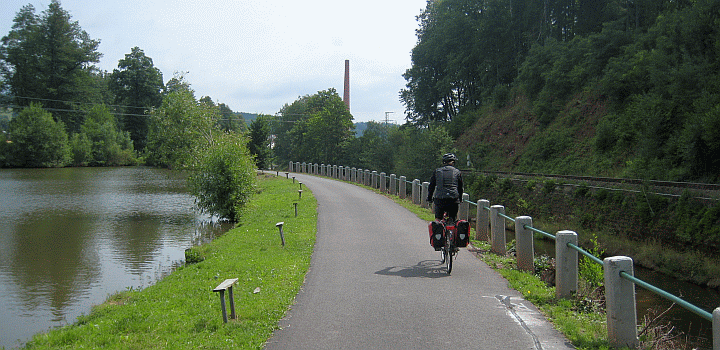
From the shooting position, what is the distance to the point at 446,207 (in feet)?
30.8

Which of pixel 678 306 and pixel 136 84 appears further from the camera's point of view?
pixel 136 84

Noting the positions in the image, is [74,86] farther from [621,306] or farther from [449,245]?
[621,306]

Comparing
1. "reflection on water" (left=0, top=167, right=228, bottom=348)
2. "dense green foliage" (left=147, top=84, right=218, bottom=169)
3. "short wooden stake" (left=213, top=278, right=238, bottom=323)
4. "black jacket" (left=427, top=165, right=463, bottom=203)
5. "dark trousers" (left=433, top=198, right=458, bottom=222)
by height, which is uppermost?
"dense green foliage" (left=147, top=84, right=218, bottom=169)

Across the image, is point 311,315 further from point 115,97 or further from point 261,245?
point 115,97

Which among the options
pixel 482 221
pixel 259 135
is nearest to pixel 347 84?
pixel 259 135

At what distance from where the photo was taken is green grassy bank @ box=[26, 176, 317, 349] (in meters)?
6.14

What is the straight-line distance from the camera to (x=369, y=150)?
170 ft

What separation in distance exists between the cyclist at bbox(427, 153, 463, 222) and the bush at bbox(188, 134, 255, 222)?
15.9 meters

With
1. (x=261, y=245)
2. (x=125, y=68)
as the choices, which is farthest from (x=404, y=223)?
(x=125, y=68)

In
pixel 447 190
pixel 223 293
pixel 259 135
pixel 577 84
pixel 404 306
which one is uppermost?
pixel 577 84

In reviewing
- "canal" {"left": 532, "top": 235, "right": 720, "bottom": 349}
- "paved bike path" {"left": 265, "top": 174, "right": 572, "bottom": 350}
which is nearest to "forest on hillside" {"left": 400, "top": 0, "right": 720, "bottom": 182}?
"canal" {"left": 532, "top": 235, "right": 720, "bottom": 349}

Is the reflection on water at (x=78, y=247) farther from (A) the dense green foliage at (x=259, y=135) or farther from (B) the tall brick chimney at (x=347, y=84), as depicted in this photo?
(B) the tall brick chimney at (x=347, y=84)

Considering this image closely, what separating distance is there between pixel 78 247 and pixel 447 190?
14511mm

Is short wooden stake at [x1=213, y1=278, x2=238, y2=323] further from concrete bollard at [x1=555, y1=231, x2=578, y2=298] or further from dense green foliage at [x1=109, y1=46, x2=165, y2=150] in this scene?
dense green foliage at [x1=109, y1=46, x2=165, y2=150]
